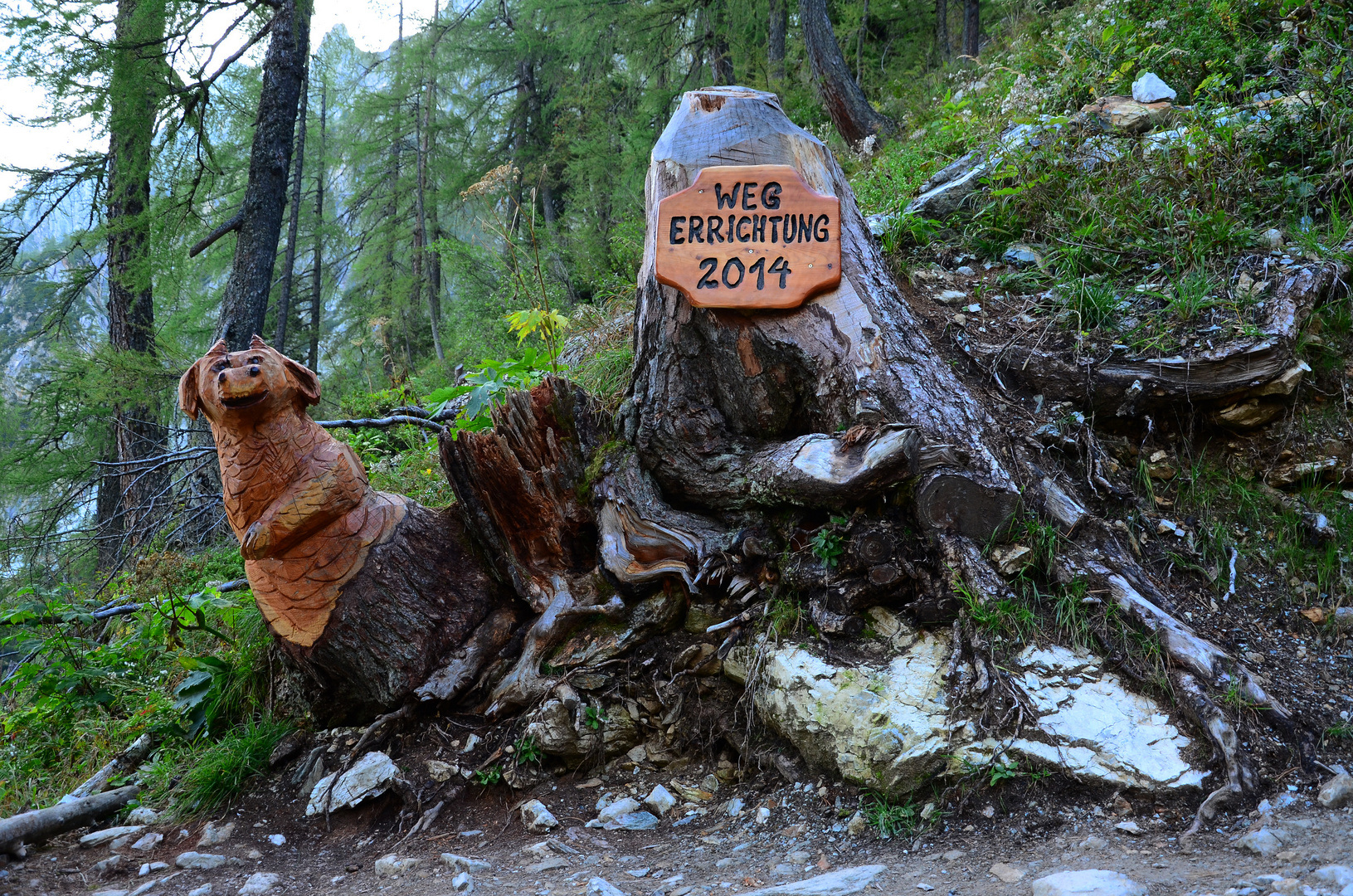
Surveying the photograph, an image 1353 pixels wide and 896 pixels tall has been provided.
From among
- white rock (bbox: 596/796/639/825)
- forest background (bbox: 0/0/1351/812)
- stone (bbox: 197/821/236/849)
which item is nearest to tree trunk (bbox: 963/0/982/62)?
forest background (bbox: 0/0/1351/812)

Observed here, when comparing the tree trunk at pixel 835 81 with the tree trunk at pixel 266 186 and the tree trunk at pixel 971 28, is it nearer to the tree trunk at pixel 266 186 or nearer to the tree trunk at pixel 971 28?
the tree trunk at pixel 971 28

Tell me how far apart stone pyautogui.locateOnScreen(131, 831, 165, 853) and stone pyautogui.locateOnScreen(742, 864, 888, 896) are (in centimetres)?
269

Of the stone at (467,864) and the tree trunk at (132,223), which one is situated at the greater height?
the tree trunk at (132,223)

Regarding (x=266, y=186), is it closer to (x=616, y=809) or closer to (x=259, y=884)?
(x=259, y=884)

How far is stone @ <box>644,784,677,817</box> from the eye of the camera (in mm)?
3082

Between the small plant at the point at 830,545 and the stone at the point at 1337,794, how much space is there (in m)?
1.63

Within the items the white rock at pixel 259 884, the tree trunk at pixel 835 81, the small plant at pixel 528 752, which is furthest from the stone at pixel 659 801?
the tree trunk at pixel 835 81

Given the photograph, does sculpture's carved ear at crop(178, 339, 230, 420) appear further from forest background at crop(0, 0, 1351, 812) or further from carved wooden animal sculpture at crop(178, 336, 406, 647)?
forest background at crop(0, 0, 1351, 812)

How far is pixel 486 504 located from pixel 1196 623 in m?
3.09

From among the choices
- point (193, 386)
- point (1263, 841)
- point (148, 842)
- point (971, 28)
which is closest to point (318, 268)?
point (971, 28)

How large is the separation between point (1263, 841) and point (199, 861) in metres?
3.74

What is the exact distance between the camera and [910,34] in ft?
42.9

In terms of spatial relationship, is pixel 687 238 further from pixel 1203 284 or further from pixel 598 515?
pixel 1203 284

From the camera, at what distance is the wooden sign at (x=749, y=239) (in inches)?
144
